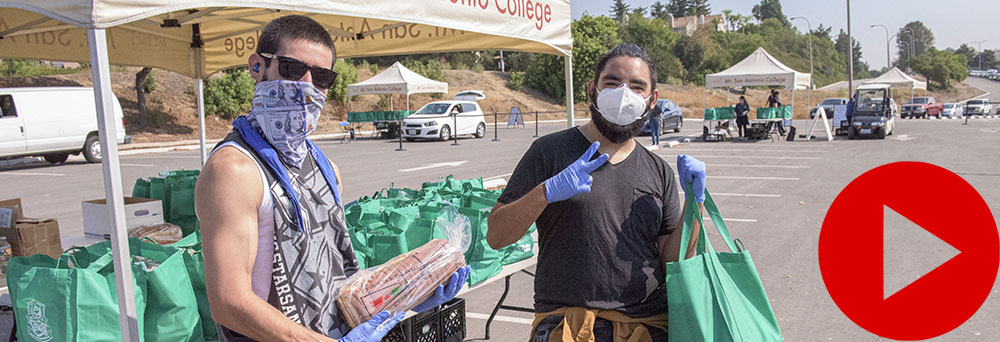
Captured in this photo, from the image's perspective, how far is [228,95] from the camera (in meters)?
33.5

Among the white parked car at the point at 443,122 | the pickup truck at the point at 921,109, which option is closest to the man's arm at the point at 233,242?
the white parked car at the point at 443,122

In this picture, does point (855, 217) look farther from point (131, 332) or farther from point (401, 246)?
point (131, 332)

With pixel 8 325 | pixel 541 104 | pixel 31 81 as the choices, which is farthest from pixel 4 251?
pixel 541 104

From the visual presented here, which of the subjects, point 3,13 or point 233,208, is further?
point 3,13

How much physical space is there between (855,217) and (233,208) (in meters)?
8.03

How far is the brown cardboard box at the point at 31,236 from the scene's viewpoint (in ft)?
15.1

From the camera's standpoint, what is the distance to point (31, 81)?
29344 millimetres

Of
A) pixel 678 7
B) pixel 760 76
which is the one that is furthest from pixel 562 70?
pixel 678 7

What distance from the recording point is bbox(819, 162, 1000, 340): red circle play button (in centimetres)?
514

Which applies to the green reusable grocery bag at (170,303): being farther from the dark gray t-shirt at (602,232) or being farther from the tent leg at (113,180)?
the dark gray t-shirt at (602,232)

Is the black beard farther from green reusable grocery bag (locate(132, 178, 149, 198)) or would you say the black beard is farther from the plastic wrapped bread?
green reusable grocery bag (locate(132, 178, 149, 198))

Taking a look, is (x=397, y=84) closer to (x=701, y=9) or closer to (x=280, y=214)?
(x=280, y=214)

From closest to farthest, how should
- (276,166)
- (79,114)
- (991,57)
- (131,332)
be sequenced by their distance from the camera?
(276,166) < (131,332) < (79,114) < (991,57)

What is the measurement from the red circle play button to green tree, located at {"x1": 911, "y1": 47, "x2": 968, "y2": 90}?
314 ft
